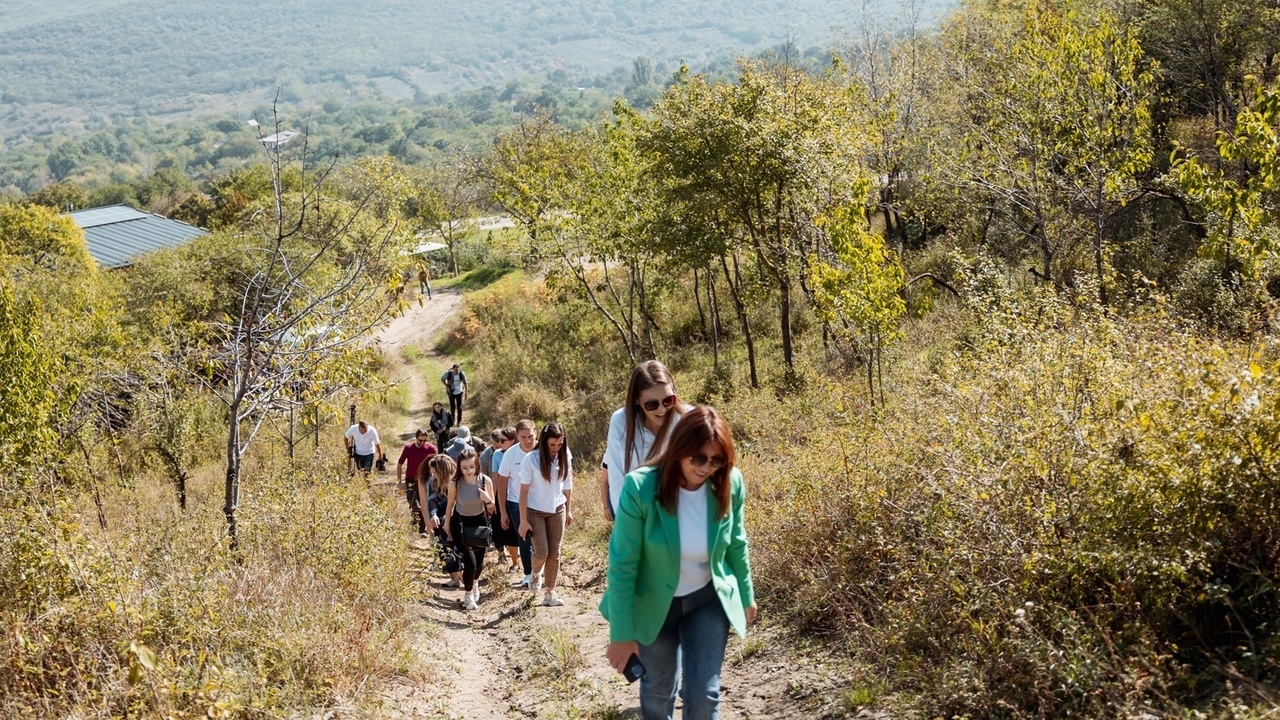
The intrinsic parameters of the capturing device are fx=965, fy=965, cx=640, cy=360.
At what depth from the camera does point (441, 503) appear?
970cm

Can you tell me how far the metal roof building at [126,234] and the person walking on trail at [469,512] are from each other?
4220 centimetres

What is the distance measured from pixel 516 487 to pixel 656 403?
147 inches

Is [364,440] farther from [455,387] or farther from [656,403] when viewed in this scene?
[656,403]

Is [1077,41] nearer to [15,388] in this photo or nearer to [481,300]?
[15,388]

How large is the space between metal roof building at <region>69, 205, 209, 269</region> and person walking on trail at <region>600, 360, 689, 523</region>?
150 feet

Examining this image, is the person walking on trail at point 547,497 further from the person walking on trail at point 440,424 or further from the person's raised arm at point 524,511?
the person walking on trail at point 440,424

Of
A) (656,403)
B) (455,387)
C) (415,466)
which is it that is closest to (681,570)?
(656,403)

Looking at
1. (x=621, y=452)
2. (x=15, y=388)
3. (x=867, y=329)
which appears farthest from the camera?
(x=867, y=329)

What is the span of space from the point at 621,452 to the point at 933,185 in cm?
1442

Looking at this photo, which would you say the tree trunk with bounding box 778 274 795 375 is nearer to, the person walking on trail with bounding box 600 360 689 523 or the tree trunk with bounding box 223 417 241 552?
the tree trunk with bounding box 223 417 241 552

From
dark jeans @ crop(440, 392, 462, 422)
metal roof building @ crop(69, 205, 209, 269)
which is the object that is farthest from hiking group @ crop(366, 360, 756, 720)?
metal roof building @ crop(69, 205, 209, 269)

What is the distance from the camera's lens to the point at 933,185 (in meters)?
18.4

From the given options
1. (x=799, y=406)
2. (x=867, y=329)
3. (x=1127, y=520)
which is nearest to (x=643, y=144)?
(x=799, y=406)

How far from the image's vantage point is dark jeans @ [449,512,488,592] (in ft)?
29.9
